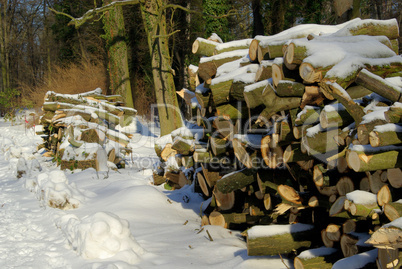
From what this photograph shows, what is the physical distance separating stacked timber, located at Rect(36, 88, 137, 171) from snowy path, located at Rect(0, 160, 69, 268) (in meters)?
2.48

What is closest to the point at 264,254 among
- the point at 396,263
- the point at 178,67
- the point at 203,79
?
the point at 396,263

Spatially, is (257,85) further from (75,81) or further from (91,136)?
(75,81)

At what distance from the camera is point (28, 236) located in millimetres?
4293

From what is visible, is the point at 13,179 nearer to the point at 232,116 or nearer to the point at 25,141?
the point at 232,116

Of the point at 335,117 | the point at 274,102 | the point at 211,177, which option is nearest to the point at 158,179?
the point at 211,177

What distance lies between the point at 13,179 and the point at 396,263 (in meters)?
7.90

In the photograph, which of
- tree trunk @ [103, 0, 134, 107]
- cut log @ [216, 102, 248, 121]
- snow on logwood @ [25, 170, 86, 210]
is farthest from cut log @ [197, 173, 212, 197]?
tree trunk @ [103, 0, 134, 107]

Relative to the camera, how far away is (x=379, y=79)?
315 centimetres

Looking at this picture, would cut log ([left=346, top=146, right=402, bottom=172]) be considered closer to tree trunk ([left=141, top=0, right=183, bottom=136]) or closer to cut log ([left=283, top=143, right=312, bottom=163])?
cut log ([left=283, top=143, right=312, bottom=163])

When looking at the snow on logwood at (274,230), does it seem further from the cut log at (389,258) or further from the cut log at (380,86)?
the cut log at (380,86)

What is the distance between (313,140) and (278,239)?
3.26 ft

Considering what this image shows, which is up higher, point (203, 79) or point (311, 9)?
point (311, 9)

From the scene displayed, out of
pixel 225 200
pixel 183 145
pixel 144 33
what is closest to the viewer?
pixel 225 200

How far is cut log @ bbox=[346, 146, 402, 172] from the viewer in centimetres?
287
